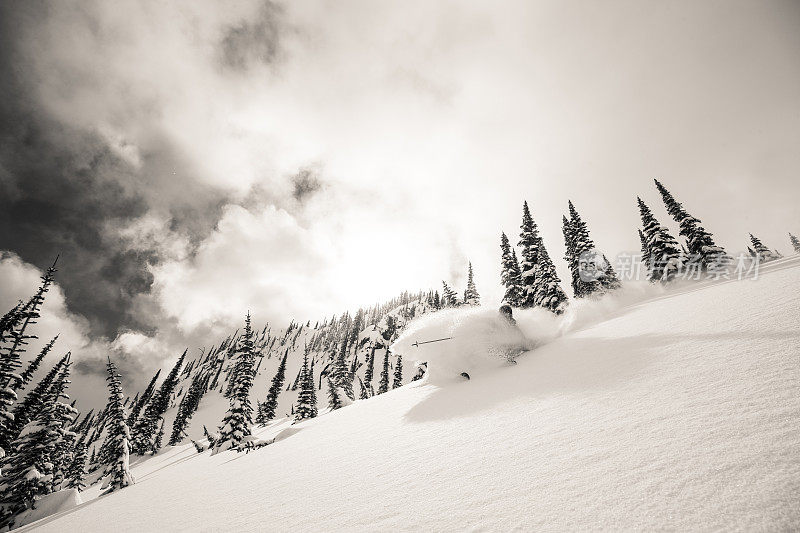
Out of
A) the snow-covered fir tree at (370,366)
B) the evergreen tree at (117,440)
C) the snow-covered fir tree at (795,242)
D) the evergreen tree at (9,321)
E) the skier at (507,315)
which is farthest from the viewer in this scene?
the snow-covered fir tree at (370,366)

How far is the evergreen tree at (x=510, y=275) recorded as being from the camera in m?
33.4

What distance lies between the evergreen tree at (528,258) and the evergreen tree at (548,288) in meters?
0.62

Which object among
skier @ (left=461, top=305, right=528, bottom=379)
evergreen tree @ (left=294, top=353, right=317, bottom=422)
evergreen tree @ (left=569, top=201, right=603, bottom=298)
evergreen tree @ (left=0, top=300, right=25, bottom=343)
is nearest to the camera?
skier @ (left=461, top=305, right=528, bottom=379)

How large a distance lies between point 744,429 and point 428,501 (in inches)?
129

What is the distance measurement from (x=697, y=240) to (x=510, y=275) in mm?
17877

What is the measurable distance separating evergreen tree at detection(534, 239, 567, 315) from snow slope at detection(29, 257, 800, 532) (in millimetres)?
19430

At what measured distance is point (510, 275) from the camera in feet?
114

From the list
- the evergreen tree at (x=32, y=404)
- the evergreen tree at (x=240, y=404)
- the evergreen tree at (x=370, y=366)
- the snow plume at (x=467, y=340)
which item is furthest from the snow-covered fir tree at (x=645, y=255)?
the evergreen tree at (x=370, y=366)

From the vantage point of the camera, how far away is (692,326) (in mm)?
6883

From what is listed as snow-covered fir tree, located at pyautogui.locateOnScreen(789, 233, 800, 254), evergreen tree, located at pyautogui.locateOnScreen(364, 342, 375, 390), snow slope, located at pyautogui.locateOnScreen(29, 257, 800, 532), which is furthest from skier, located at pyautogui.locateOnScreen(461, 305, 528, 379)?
snow-covered fir tree, located at pyautogui.locateOnScreen(789, 233, 800, 254)

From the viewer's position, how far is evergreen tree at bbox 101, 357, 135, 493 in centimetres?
2683

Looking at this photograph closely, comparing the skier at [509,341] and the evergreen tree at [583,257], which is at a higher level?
the evergreen tree at [583,257]

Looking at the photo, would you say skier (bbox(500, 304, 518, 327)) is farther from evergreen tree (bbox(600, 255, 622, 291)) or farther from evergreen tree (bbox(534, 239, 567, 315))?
evergreen tree (bbox(600, 255, 622, 291))

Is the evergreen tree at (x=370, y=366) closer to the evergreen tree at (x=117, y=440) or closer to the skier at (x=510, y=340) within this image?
the evergreen tree at (x=117, y=440)
